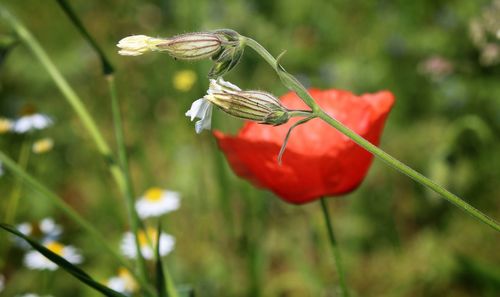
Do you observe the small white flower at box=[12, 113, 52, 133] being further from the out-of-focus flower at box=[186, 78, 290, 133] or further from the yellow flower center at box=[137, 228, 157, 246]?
the out-of-focus flower at box=[186, 78, 290, 133]

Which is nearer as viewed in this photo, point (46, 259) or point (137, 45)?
point (137, 45)

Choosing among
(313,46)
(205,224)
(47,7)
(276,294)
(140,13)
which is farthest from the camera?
(47,7)

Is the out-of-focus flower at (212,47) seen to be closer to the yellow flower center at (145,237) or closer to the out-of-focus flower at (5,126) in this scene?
the yellow flower center at (145,237)

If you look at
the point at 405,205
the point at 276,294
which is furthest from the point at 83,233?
the point at 405,205

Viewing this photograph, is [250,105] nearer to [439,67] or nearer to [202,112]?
[202,112]

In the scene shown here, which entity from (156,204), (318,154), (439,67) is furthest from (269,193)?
(318,154)

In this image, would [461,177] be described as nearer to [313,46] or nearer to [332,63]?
[332,63]
